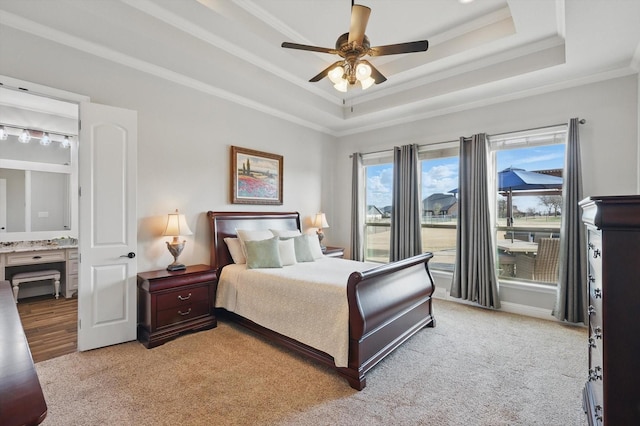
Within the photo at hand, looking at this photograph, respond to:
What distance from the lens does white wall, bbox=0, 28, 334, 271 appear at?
2.80 metres

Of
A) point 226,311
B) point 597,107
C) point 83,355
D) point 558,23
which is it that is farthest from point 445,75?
point 83,355

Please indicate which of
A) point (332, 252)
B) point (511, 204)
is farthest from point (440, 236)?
point (332, 252)

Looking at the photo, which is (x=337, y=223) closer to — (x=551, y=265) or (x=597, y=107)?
(x=551, y=265)

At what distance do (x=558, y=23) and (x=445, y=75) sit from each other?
1263mm

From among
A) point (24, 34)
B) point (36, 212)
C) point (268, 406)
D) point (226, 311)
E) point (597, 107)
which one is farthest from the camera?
point (36, 212)

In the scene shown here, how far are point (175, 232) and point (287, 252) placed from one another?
4.39 ft

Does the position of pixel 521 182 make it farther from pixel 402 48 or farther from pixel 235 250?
pixel 235 250

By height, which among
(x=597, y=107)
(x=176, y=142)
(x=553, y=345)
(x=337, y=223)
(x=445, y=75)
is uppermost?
(x=445, y=75)

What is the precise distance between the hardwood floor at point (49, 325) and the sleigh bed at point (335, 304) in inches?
59.5

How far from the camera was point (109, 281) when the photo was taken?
3.01m

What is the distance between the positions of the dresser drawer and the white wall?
233cm

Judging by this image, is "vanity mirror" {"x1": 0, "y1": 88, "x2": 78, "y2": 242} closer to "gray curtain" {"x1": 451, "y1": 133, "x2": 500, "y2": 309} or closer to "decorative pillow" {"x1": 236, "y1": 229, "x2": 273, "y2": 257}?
"decorative pillow" {"x1": 236, "y1": 229, "x2": 273, "y2": 257}

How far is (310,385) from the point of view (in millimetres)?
2359

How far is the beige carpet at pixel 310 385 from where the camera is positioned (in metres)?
2.00
